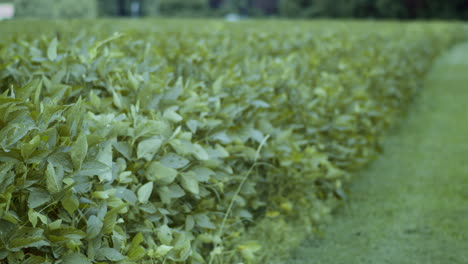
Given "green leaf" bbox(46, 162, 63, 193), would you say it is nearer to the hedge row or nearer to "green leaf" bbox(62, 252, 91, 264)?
the hedge row

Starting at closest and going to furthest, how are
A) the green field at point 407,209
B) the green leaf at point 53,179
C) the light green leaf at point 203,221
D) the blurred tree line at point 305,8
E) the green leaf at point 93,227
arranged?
the green leaf at point 53,179, the green leaf at point 93,227, the light green leaf at point 203,221, the green field at point 407,209, the blurred tree line at point 305,8

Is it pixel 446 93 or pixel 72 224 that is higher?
pixel 72 224

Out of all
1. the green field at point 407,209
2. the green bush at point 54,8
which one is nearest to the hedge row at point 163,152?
the green field at point 407,209

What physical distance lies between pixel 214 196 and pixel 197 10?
42246mm

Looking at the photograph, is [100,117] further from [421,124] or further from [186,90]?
[421,124]

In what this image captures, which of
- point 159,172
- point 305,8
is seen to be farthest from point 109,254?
point 305,8

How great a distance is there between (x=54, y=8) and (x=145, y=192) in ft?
69.2

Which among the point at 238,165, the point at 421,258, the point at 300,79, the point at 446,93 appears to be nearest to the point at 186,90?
the point at 238,165

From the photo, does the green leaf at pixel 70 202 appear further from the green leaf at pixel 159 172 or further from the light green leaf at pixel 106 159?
the green leaf at pixel 159 172

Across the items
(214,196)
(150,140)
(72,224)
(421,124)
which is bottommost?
(421,124)

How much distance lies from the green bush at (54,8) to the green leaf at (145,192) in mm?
20149

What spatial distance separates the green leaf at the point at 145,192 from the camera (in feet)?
7.74

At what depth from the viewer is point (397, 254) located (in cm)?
350

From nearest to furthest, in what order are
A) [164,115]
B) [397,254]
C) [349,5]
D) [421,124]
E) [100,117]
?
1. [100,117]
2. [164,115]
3. [397,254]
4. [421,124]
5. [349,5]
